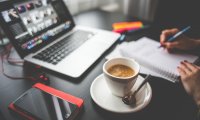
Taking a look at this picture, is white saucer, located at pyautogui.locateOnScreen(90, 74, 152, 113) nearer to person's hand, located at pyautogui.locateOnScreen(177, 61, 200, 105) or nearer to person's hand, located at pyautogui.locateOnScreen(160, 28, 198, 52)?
person's hand, located at pyautogui.locateOnScreen(177, 61, 200, 105)

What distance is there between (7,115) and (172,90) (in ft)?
1.65

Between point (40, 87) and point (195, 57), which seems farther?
point (195, 57)

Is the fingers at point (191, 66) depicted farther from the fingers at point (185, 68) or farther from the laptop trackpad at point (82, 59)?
the laptop trackpad at point (82, 59)

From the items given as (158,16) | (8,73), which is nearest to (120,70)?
(8,73)

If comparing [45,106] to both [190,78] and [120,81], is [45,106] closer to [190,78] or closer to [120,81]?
[120,81]

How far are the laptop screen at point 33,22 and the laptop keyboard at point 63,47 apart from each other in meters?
0.04

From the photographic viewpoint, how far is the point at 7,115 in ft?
1.74

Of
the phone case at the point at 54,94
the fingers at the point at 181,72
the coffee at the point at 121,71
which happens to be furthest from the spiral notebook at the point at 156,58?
the phone case at the point at 54,94

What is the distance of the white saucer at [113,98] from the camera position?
0.52m

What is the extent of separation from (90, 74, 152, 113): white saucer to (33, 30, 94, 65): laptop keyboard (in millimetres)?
212

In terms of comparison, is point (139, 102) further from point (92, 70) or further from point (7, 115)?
point (7, 115)

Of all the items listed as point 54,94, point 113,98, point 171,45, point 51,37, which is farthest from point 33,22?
point 171,45

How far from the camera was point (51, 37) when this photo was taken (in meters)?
0.85

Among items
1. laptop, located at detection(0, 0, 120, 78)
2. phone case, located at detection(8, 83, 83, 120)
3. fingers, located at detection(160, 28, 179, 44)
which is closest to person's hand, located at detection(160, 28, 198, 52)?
fingers, located at detection(160, 28, 179, 44)
